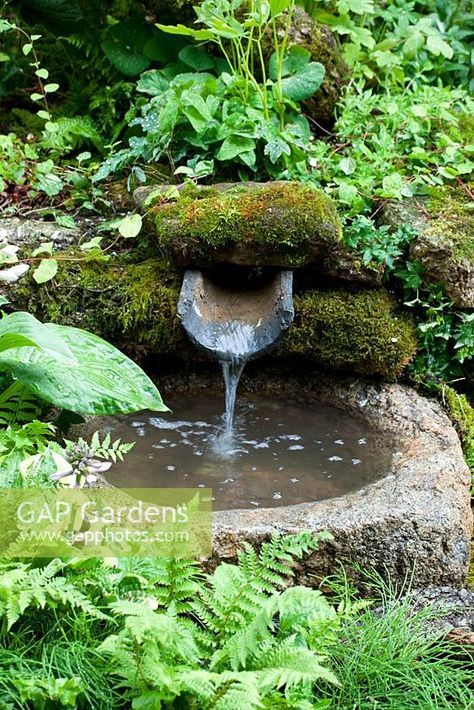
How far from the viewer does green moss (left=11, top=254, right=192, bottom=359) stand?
3.96m

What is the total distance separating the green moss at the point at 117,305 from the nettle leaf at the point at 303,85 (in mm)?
1302

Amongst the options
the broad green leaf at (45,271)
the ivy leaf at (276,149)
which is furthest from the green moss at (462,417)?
the broad green leaf at (45,271)

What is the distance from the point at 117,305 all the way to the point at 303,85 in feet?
5.43

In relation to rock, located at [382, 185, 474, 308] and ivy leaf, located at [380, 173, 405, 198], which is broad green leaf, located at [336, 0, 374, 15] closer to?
ivy leaf, located at [380, 173, 405, 198]

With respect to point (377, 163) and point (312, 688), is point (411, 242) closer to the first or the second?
point (377, 163)

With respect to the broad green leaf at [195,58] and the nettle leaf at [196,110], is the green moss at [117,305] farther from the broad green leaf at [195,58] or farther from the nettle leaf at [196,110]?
the broad green leaf at [195,58]

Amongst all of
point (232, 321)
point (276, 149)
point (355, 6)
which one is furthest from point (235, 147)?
point (355, 6)

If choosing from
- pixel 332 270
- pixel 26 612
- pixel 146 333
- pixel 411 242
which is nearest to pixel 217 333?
pixel 146 333

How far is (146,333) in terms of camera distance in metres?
3.98

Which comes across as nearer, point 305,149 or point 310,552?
point 310,552

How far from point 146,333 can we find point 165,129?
1.10 m

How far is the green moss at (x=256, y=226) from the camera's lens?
3770mm

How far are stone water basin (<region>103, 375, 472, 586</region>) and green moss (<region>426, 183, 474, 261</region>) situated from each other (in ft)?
2.40

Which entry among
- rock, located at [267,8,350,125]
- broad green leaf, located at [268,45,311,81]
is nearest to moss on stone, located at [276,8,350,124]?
rock, located at [267,8,350,125]
